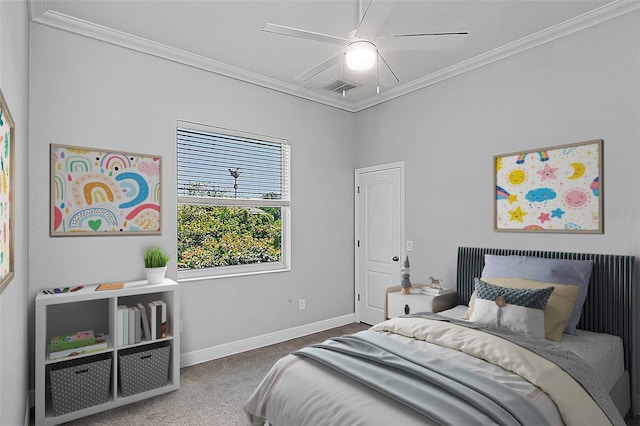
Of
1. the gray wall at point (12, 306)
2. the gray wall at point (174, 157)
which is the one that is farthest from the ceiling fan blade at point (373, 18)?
the gray wall at point (174, 157)

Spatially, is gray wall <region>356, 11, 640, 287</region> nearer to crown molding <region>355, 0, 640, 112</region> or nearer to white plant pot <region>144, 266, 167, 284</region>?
crown molding <region>355, 0, 640, 112</region>

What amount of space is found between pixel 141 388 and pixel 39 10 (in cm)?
278

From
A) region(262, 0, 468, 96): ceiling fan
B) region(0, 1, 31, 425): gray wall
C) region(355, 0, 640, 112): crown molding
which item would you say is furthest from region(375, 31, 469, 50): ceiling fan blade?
region(0, 1, 31, 425): gray wall

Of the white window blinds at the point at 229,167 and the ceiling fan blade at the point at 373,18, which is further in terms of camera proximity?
the white window blinds at the point at 229,167

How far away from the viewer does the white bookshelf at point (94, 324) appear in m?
2.38

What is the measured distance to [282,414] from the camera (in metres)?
1.86

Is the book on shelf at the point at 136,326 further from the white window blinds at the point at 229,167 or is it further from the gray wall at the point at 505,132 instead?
the gray wall at the point at 505,132

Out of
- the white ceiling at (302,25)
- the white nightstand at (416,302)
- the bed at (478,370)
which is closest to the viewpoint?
the bed at (478,370)

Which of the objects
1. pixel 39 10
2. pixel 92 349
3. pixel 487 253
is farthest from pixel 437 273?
pixel 39 10

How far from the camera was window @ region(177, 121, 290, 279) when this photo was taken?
138 inches

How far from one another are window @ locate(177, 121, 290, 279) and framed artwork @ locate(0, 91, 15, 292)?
1.72m

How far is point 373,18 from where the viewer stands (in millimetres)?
2000

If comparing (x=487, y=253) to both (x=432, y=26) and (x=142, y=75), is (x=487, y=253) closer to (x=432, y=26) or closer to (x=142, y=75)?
(x=432, y=26)

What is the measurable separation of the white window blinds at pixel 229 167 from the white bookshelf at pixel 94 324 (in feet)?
3.12
